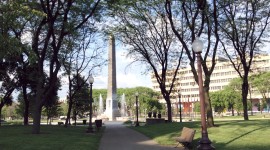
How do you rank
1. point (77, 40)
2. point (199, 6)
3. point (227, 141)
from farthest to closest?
1. point (77, 40)
2. point (199, 6)
3. point (227, 141)

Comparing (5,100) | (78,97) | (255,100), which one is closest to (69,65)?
(5,100)

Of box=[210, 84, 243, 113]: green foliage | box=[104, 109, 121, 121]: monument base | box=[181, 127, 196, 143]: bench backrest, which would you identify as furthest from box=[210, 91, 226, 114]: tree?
box=[181, 127, 196, 143]: bench backrest

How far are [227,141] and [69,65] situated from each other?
25.6 metres

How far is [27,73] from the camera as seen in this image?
3816cm

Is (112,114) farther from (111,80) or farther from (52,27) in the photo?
(52,27)

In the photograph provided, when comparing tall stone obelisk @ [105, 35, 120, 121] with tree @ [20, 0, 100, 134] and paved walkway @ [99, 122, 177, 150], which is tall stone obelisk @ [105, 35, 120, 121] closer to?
tree @ [20, 0, 100, 134]

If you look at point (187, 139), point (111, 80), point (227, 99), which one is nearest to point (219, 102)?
point (227, 99)

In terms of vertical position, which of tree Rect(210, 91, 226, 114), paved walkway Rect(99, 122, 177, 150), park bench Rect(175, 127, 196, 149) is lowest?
paved walkway Rect(99, 122, 177, 150)

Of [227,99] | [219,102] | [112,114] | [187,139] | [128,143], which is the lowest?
[128,143]

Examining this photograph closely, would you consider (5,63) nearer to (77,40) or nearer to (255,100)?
(77,40)

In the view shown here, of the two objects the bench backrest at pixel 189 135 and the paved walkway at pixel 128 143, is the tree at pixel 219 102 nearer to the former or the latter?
the paved walkway at pixel 128 143

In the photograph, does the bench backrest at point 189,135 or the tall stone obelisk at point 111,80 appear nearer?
the bench backrest at point 189,135

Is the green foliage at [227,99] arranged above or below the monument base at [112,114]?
above

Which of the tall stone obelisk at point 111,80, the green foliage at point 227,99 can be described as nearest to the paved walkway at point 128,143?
the tall stone obelisk at point 111,80
